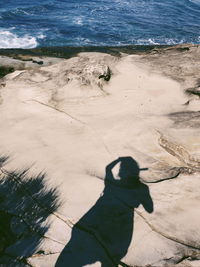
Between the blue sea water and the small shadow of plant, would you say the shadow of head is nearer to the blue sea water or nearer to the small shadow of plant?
the small shadow of plant

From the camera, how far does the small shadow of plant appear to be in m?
4.37

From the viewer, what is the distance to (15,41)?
59.3 feet

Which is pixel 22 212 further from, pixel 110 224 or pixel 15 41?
pixel 15 41

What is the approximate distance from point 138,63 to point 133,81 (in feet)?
4.55

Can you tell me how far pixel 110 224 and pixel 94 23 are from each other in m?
20.7

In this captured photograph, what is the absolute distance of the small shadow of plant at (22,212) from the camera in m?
4.37

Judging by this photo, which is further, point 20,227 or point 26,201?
point 26,201

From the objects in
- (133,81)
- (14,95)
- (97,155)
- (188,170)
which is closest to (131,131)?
(97,155)

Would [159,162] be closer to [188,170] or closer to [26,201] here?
[188,170]

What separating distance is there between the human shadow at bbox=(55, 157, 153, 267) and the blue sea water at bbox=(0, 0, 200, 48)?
1491 cm

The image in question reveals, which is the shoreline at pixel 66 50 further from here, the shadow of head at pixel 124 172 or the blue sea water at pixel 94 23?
the shadow of head at pixel 124 172

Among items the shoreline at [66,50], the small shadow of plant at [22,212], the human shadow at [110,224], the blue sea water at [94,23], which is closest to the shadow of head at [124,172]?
the human shadow at [110,224]

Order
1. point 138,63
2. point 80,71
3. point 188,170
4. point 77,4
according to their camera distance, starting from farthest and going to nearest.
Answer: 1. point 77,4
2. point 138,63
3. point 80,71
4. point 188,170

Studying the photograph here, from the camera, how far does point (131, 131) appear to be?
6.51 metres
